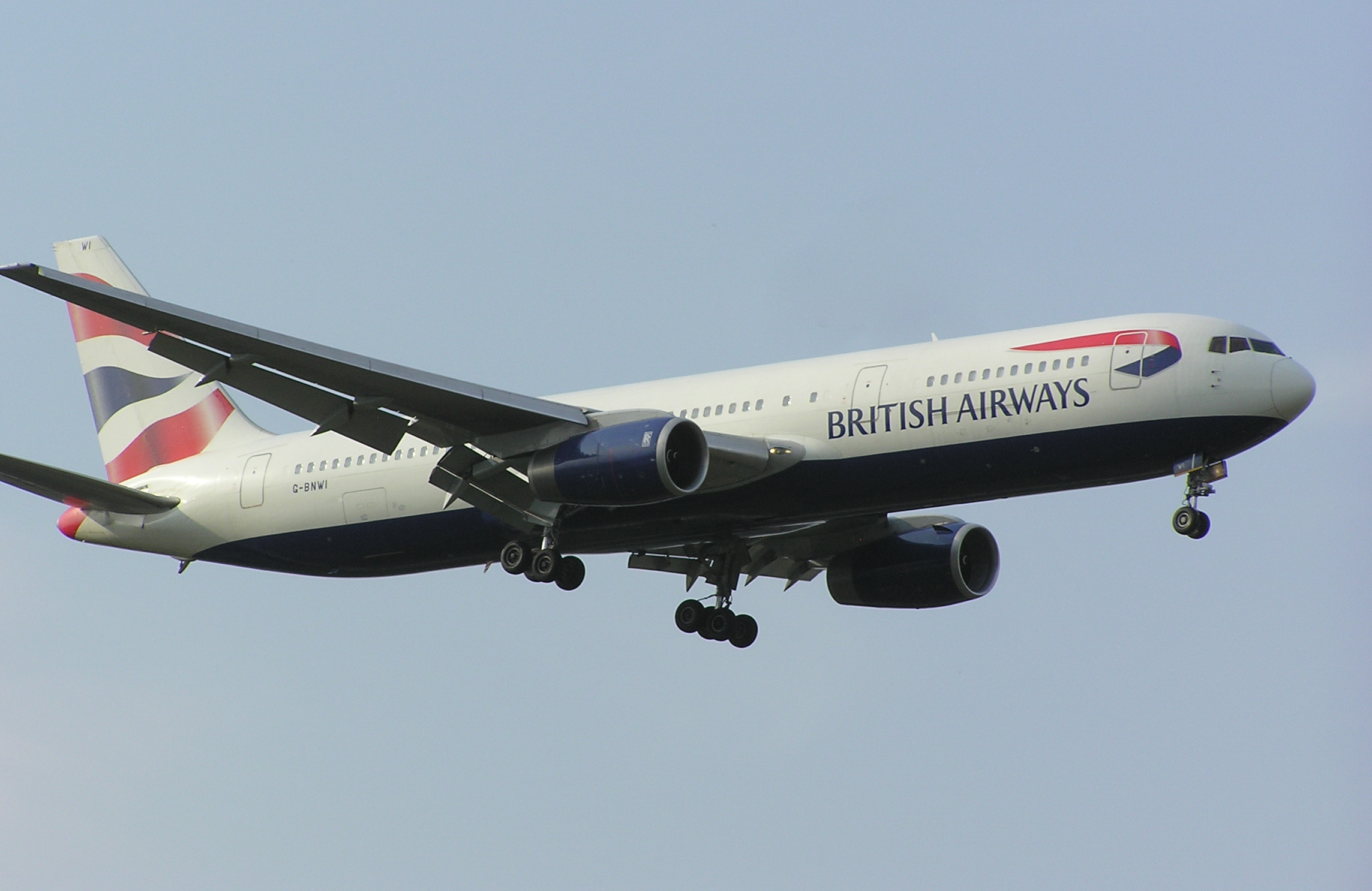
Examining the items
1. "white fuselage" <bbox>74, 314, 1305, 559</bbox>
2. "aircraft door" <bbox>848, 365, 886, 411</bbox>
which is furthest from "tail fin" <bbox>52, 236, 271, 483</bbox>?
"aircraft door" <bbox>848, 365, 886, 411</bbox>

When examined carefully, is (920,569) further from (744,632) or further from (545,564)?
(545,564)

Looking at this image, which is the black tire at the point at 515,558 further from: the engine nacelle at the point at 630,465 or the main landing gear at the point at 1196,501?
the main landing gear at the point at 1196,501

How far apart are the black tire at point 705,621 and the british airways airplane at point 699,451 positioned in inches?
2.0

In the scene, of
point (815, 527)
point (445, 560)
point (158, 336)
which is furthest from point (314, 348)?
point (815, 527)

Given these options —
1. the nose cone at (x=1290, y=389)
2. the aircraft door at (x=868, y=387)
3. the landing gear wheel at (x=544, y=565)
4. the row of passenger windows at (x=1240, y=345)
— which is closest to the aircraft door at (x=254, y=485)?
the landing gear wheel at (x=544, y=565)

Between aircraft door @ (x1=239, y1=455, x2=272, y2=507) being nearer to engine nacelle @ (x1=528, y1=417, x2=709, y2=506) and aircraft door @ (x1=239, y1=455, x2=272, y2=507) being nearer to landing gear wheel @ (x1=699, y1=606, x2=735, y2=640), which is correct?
engine nacelle @ (x1=528, y1=417, x2=709, y2=506)

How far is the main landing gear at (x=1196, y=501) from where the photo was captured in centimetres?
2931

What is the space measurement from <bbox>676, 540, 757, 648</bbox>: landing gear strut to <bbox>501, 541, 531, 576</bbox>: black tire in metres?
5.10

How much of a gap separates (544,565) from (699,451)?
4540 millimetres

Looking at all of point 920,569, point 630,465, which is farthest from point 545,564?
point 920,569

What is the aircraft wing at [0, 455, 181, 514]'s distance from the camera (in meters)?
33.1

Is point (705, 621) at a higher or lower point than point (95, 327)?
lower

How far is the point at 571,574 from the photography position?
108 ft

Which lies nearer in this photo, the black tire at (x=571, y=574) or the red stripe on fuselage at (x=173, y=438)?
the black tire at (x=571, y=574)
